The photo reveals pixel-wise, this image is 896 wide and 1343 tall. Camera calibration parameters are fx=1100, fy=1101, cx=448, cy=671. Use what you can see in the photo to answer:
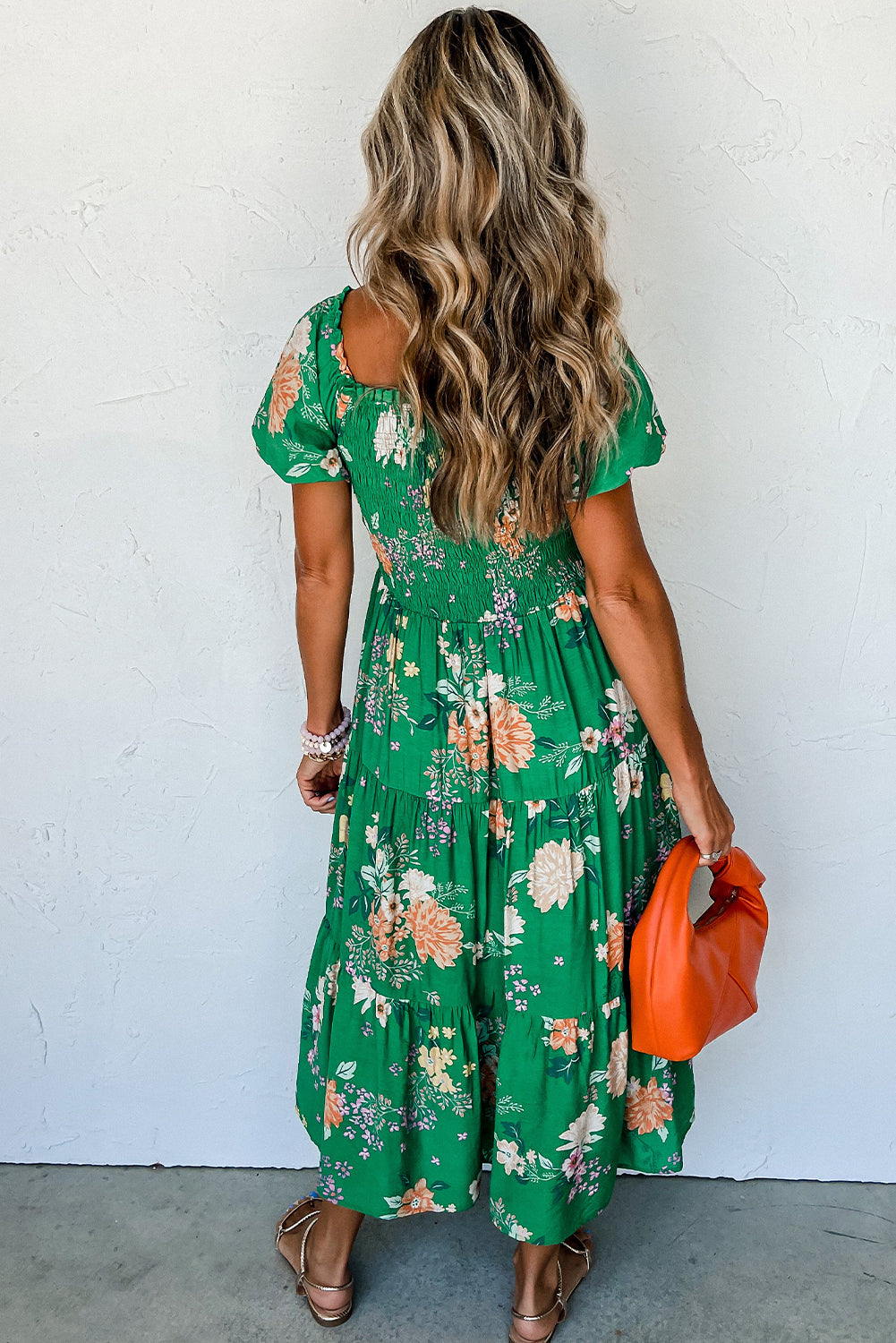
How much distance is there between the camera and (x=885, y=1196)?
2.16m

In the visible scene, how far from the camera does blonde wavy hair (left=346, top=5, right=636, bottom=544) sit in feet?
4.01

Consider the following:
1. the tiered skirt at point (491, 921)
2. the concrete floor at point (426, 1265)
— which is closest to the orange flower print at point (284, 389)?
the tiered skirt at point (491, 921)

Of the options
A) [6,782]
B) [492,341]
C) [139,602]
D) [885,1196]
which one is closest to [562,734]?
[492,341]

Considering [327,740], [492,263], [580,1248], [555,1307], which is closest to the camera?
[492,263]

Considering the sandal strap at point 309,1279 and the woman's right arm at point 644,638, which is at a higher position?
the woman's right arm at point 644,638

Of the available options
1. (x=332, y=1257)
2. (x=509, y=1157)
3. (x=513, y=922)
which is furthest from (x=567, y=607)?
(x=332, y=1257)

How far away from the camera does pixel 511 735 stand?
1.49 metres

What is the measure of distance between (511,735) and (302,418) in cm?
50

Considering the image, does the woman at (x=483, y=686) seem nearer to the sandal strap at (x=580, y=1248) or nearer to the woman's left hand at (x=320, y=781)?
the woman's left hand at (x=320, y=781)

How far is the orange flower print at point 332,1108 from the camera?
168 centimetres

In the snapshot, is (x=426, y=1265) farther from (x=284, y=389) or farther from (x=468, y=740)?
(x=284, y=389)

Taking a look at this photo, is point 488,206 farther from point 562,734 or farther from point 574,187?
point 562,734

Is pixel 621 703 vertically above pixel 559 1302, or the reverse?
pixel 621 703

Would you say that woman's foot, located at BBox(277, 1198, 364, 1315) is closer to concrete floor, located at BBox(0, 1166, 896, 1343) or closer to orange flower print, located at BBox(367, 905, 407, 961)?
concrete floor, located at BBox(0, 1166, 896, 1343)
